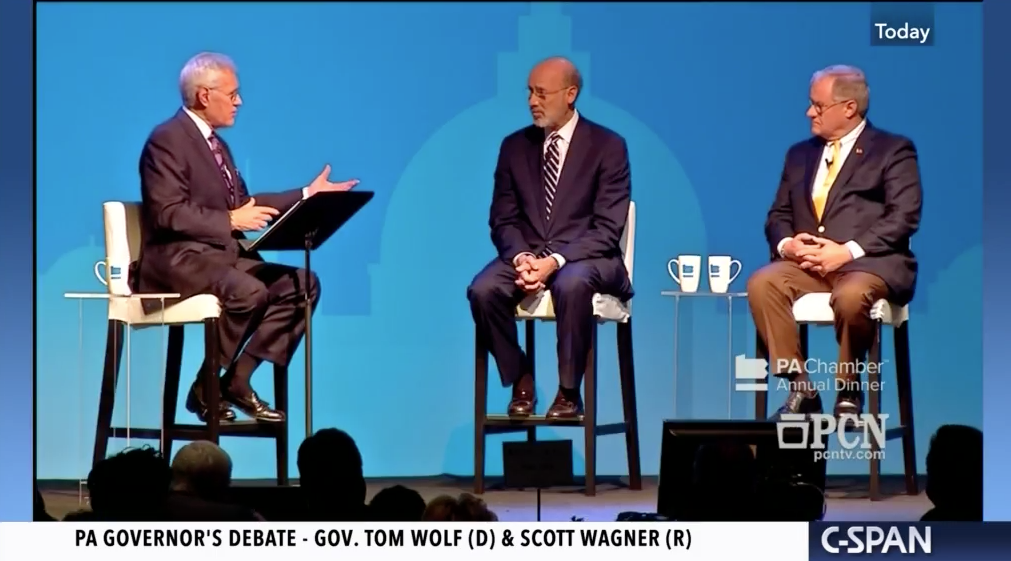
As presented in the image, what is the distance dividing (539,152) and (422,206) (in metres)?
0.60

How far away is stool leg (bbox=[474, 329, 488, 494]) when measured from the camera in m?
7.16

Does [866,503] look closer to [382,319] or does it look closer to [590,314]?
[590,314]

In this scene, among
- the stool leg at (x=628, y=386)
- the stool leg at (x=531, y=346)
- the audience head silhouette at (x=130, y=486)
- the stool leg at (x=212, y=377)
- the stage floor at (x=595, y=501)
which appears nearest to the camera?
the audience head silhouette at (x=130, y=486)

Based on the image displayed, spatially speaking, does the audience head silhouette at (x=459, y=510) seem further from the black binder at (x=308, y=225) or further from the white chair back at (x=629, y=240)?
the white chair back at (x=629, y=240)

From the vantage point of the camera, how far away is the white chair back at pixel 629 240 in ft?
24.6

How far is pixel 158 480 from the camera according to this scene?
20.1 feet

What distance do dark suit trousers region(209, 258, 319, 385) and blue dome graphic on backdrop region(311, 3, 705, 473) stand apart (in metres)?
0.52

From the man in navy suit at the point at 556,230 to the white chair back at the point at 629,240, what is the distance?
0.22 feet

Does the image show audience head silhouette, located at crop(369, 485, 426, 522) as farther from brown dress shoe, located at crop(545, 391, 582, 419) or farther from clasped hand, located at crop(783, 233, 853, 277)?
clasped hand, located at crop(783, 233, 853, 277)

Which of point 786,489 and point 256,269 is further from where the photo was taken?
point 256,269

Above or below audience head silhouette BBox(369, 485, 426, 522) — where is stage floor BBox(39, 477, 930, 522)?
below

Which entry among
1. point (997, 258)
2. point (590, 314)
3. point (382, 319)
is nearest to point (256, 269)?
point (382, 319)

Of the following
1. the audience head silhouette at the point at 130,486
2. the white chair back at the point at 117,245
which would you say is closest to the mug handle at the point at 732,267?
the white chair back at the point at 117,245

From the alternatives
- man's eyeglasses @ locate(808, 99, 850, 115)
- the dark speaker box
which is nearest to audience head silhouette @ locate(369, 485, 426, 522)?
the dark speaker box
